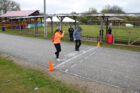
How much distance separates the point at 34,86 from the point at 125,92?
307 cm

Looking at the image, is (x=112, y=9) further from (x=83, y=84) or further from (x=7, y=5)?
(x=83, y=84)

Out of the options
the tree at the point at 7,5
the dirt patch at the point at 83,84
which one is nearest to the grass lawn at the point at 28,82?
the dirt patch at the point at 83,84

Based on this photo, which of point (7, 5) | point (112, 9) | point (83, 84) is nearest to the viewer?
point (83, 84)

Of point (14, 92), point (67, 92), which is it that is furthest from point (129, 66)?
point (14, 92)

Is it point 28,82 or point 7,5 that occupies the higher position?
point 7,5

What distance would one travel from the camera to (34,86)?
4332mm

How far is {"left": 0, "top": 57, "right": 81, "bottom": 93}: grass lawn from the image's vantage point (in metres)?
4.09

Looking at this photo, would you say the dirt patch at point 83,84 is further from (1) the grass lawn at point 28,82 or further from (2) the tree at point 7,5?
(2) the tree at point 7,5

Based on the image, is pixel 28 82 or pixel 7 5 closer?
pixel 28 82

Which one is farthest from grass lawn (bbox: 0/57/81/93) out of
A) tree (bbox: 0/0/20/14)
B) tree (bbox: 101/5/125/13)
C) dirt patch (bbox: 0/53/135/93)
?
tree (bbox: 101/5/125/13)

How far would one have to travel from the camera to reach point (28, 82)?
15.1 feet

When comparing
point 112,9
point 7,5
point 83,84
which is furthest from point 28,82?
point 112,9

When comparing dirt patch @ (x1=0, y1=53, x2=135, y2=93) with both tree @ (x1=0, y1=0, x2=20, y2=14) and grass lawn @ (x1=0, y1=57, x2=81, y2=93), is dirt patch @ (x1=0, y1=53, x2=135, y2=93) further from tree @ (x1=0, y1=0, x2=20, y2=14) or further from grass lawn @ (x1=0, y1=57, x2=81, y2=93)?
tree @ (x1=0, y1=0, x2=20, y2=14)

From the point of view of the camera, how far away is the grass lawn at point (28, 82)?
161 inches
